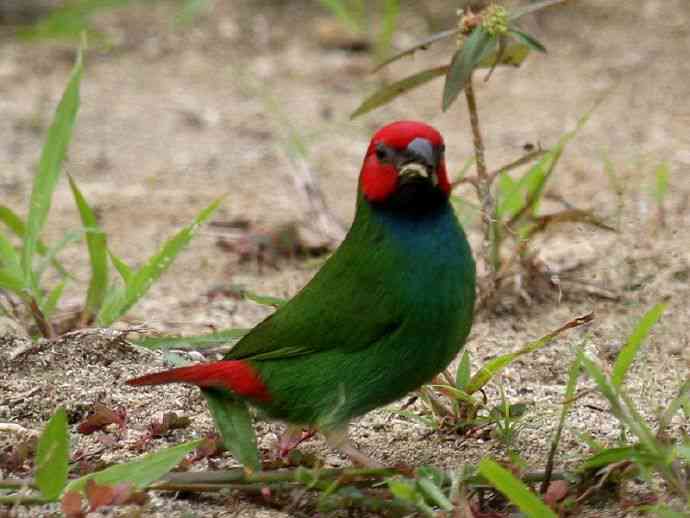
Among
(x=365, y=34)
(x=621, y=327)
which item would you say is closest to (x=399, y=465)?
(x=621, y=327)

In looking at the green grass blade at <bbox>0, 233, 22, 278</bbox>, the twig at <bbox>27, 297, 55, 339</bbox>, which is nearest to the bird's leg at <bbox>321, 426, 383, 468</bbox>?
the twig at <bbox>27, 297, 55, 339</bbox>

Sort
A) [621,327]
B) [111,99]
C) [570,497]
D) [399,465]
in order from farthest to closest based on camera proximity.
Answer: [111,99], [621,327], [399,465], [570,497]

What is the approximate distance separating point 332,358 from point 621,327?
1128mm

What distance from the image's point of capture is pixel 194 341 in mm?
3217

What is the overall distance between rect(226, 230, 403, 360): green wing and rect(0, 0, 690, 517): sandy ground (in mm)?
310

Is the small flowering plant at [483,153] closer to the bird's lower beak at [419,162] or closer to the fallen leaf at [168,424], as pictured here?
the bird's lower beak at [419,162]

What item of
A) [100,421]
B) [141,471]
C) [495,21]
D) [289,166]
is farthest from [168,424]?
[289,166]

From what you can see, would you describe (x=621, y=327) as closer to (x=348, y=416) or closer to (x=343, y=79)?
(x=348, y=416)

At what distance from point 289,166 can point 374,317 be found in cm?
252

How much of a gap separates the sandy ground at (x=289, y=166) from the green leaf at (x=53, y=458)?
0.24 metres

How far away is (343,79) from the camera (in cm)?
608

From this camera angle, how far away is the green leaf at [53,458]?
7.54 feet

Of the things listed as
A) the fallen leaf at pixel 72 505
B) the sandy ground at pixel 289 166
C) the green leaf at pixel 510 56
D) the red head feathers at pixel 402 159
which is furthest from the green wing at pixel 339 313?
the green leaf at pixel 510 56

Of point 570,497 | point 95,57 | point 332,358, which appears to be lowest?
point 570,497
